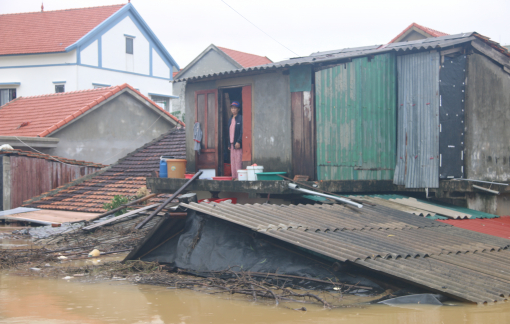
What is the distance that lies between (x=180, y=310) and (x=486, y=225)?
22.0 feet

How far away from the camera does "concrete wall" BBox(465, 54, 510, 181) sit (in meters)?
11.1

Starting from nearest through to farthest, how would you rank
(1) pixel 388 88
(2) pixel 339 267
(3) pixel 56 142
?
(2) pixel 339 267, (1) pixel 388 88, (3) pixel 56 142

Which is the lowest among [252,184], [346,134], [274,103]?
[252,184]

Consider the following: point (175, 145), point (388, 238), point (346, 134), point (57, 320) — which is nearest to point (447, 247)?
point (388, 238)

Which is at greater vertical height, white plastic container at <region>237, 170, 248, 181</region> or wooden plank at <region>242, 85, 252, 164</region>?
wooden plank at <region>242, 85, 252, 164</region>

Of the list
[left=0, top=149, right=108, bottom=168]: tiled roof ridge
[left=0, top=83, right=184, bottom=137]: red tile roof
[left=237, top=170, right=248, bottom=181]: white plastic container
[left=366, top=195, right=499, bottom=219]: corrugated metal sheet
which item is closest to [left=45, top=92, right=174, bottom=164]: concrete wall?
[left=0, top=83, right=184, bottom=137]: red tile roof

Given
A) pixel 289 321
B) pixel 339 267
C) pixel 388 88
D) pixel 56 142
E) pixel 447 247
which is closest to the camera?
pixel 289 321

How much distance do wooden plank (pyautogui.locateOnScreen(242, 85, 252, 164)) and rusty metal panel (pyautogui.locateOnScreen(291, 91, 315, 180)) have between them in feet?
4.05

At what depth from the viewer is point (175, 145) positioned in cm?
1736

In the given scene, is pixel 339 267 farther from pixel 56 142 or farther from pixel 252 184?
pixel 56 142

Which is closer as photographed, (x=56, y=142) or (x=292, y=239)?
(x=292, y=239)

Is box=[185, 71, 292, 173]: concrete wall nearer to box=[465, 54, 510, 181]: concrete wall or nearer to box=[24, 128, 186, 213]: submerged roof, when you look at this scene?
box=[24, 128, 186, 213]: submerged roof

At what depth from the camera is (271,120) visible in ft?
36.7

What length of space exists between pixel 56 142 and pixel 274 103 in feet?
29.8
